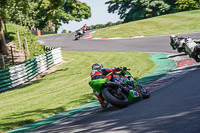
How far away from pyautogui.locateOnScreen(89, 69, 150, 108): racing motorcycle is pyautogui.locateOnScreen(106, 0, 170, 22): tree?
186 feet

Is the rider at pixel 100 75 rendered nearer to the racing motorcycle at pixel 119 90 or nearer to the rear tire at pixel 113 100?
the racing motorcycle at pixel 119 90

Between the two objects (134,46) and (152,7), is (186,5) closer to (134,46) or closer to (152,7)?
(152,7)

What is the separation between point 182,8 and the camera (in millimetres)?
62156

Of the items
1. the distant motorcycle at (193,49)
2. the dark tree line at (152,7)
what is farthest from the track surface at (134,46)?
the dark tree line at (152,7)

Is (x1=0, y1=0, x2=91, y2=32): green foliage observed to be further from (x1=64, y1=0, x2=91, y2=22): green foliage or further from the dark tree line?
the dark tree line

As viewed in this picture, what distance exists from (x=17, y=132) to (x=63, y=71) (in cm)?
1323

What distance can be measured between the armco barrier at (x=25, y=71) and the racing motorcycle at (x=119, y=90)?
11314 millimetres

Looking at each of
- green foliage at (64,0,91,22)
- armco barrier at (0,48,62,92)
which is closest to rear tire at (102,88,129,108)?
armco barrier at (0,48,62,92)

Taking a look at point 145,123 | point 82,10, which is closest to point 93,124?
point 145,123

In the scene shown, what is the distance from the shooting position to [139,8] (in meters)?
65.9

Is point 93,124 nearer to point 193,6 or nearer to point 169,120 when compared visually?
point 169,120

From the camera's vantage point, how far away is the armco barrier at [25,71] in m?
17.2

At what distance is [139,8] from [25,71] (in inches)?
2017

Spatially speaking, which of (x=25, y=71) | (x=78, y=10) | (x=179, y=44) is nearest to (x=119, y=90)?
(x=179, y=44)
